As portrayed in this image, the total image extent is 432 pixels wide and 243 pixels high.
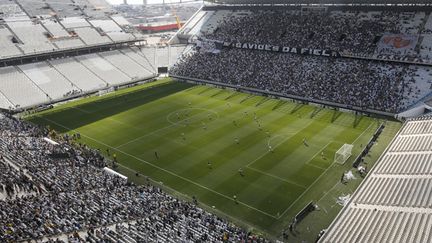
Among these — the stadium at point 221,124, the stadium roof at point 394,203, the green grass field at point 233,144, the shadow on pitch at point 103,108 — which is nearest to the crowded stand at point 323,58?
the stadium at point 221,124

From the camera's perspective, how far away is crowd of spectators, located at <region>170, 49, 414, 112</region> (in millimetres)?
58500

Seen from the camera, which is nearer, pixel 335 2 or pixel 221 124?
pixel 221 124

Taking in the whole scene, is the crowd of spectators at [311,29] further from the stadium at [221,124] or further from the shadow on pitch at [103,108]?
the shadow on pitch at [103,108]

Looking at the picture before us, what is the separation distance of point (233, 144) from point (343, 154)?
43.1 feet

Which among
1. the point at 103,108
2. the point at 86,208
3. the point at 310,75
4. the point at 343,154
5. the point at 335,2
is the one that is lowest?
the point at 103,108

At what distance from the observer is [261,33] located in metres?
82.6

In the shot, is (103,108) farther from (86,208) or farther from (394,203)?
(394,203)

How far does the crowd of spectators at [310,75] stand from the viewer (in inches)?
2303

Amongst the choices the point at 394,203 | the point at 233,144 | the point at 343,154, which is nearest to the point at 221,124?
the point at 233,144

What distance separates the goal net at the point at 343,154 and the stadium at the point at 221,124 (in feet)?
1.63

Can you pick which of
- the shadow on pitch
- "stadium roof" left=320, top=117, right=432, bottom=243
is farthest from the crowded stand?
"stadium roof" left=320, top=117, right=432, bottom=243

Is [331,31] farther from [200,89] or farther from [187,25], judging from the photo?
[187,25]

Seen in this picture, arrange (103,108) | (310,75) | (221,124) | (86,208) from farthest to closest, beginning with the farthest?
(310,75), (103,108), (221,124), (86,208)

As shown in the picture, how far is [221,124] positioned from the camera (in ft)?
175
